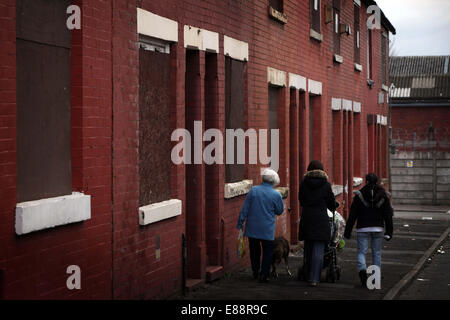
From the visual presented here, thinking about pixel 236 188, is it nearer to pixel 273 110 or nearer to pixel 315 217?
pixel 315 217

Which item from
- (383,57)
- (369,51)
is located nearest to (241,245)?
(369,51)

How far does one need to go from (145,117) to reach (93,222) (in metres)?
2.02

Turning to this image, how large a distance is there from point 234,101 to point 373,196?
2.73 m

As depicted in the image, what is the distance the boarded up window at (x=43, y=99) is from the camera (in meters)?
7.41

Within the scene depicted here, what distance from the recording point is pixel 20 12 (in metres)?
7.29

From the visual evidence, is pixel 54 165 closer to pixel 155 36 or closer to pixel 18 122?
pixel 18 122

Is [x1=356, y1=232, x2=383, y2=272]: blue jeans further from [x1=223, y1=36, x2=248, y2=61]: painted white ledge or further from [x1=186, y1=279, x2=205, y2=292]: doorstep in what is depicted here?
[x1=223, y1=36, x2=248, y2=61]: painted white ledge

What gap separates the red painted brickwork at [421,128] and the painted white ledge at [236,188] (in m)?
26.2

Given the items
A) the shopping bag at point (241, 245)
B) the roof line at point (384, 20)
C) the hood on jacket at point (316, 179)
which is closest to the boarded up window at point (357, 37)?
the roof line at point (384, 20)

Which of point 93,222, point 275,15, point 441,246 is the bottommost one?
point 441,246

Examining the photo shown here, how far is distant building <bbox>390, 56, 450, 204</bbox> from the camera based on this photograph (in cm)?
3891

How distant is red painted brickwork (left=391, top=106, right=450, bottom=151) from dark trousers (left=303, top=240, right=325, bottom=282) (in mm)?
27667
